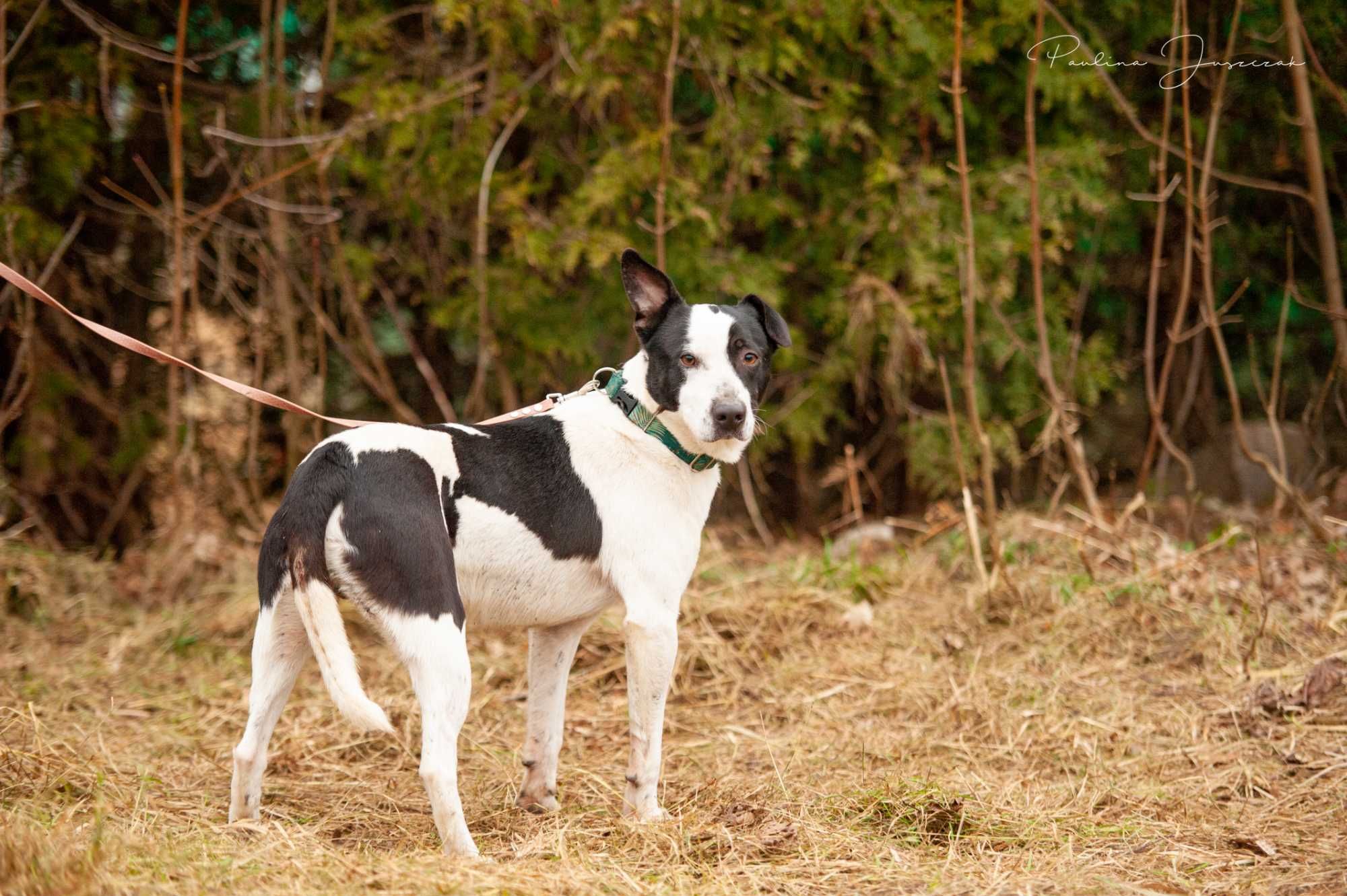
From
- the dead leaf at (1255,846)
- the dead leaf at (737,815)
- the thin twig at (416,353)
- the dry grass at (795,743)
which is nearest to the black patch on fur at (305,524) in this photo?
the dry grass at (795,743)

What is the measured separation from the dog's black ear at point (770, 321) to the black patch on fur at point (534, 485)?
78 centimetres

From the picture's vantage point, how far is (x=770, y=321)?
12.8ft

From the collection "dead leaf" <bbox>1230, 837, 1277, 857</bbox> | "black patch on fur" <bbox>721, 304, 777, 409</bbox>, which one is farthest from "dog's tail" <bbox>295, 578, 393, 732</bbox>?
"dead leaf" <bbox>1230, 837, 1277, 857</bbox>

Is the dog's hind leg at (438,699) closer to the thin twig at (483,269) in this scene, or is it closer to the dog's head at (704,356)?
the dog's head at (704,356)

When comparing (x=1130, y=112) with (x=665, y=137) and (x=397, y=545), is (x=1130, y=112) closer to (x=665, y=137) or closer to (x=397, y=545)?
(x=665, y=137)

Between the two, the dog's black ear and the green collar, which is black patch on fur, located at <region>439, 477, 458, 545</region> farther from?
the dog's black ear

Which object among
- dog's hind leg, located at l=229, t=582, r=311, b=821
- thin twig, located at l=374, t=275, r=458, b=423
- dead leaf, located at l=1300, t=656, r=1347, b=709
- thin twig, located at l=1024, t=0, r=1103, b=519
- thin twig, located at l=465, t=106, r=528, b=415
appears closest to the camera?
dog's hind leg, located at l=229, t=582, r=311, b=821

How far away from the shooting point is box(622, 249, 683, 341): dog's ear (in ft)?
12.5

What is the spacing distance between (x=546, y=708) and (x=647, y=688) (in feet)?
1.41

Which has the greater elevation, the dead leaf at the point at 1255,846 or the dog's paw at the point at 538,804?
the dead leaf at the point at 1255,846

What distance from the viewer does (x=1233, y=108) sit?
761cm

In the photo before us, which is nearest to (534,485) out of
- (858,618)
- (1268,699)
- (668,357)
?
(668,357)

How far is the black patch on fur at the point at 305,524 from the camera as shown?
126 inches

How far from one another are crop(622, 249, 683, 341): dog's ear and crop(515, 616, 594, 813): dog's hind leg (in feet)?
3.24
